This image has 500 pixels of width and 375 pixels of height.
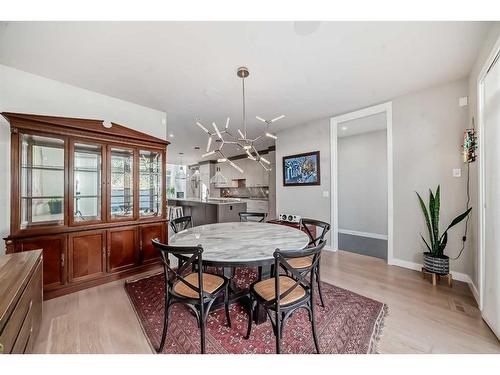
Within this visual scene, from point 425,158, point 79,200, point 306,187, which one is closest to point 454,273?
point 425,158

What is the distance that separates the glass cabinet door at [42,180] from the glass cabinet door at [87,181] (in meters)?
0.16

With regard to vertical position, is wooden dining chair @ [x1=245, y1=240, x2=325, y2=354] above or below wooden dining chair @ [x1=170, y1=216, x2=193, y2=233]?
below

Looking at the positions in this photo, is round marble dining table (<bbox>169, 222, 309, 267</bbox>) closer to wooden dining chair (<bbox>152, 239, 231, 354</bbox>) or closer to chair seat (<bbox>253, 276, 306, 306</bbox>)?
wooden dining chair (<bbox>152, 239, 231, 354</bbox>)

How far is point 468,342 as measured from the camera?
60.9 inches

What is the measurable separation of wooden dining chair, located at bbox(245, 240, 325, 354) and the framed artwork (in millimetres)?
2858

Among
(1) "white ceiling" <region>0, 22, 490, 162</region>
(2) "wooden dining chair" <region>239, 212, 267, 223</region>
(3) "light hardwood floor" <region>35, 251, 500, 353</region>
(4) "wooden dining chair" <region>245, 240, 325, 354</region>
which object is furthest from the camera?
(2) "wooden dining chair" <region>239, 212, 267, 223</region>

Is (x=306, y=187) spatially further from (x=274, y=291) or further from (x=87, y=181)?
(x=87, y=181)

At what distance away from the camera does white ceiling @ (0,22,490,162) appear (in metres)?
1.71

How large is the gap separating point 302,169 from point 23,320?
4.16 m

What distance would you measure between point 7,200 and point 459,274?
5350mm

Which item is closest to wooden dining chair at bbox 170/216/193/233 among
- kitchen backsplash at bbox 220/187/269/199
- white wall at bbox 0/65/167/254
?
white wall at bbox 0/65/167/254

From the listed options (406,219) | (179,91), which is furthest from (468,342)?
(179,91)

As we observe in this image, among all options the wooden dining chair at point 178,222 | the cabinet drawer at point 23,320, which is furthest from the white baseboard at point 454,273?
the cabinet drawer at point 23,320

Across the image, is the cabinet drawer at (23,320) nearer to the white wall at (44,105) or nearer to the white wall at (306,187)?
the white wall at (44,105)
